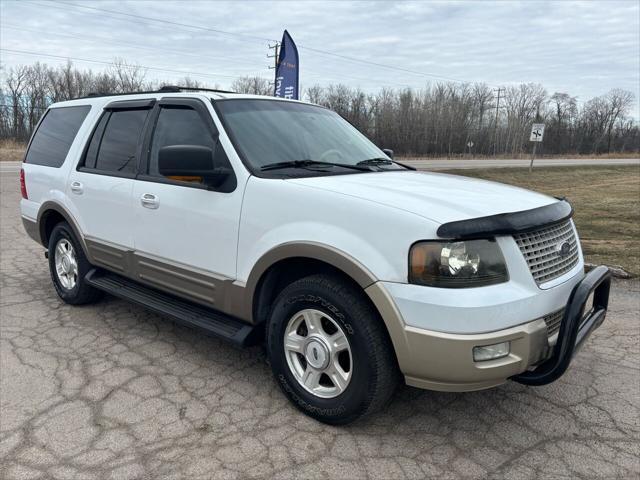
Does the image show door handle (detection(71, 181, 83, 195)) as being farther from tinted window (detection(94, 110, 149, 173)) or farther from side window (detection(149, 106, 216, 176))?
side window (detection(149, 106, 216, 176))

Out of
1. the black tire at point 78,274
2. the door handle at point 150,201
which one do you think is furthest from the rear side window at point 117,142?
the black tire at point 78,274

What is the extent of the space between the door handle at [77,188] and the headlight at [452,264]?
3.31 meters

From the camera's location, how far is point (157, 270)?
3.83m

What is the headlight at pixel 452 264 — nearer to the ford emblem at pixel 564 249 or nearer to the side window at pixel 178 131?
the ford emblem at pixel 564 249

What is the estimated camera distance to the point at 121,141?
4.30 m

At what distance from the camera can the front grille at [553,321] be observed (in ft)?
8.76

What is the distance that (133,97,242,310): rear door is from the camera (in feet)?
10.9

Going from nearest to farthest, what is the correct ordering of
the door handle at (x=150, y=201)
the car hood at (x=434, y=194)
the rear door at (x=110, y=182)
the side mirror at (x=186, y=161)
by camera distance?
the car hood at (x=434, y=194), the side mirror at (x=186, y=161), the door handle at (x=150, y=201), the rear door at (x=110, y=182)

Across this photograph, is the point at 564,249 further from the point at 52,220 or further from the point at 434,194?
the point at 52,220

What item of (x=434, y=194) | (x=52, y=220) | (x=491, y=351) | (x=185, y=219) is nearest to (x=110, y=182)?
(x=185, y=219)

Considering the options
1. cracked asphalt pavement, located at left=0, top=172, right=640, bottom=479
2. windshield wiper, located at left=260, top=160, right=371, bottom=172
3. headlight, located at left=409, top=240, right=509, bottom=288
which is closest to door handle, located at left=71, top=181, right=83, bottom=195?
cracked asphalt pavement, located at left=0, top=172, right=640, bottom=479

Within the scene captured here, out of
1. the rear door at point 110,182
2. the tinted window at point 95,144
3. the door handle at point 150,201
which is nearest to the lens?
the door handle at point 150,201

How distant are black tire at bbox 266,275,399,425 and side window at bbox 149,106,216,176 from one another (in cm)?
125

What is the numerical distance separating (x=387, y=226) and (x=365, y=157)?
1524 millimetres
